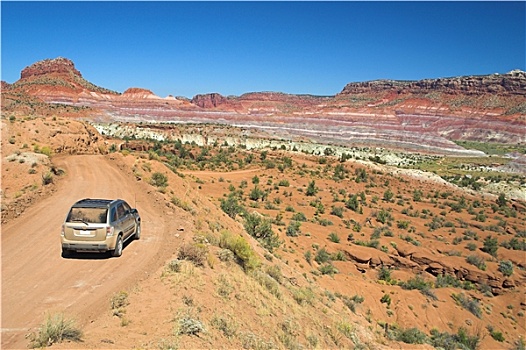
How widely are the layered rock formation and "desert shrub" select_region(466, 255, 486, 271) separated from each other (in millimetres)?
76379

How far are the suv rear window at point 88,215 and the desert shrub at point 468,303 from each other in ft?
51.1

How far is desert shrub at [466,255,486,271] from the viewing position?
2187cm

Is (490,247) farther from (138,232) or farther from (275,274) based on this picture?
(138,232)

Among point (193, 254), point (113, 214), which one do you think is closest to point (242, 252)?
point (193, 254)

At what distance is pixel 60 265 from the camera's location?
916 centimetres

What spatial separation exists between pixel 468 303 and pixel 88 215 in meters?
16.2

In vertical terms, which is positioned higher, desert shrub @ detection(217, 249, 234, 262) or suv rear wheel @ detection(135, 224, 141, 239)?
suv rear wheel @ detection(135, 224, 141, 239)

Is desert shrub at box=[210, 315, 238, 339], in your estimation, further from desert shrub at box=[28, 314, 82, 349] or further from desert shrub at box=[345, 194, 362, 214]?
desert shrub at box=[345, 194, 362, 214]

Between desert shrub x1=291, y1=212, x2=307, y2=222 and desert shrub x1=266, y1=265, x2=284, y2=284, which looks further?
desert shrub x1=291, y1=212, x2=307, y2=222

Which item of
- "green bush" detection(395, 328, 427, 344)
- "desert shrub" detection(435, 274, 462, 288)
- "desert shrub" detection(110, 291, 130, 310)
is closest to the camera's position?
"desert shrub" detection(110, 291, 130, 310)

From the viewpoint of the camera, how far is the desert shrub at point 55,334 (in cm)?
570

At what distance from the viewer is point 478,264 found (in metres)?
22.1

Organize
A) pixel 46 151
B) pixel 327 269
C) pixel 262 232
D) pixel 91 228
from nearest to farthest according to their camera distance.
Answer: pixel 91 228
pixel 46 151
pixel 327 269
pixel 262 232

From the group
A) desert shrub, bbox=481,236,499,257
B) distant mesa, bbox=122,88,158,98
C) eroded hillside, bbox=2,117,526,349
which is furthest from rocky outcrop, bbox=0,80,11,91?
desert shrub, bbox=481,236,499,257
